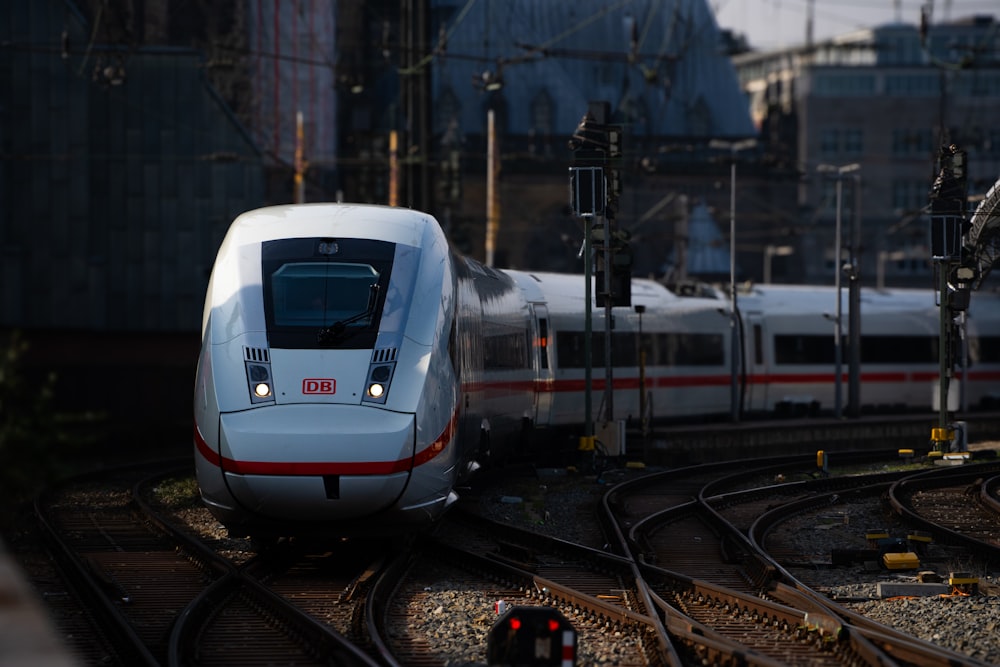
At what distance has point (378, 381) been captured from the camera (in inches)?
513

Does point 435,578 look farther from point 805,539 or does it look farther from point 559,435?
point 559,435

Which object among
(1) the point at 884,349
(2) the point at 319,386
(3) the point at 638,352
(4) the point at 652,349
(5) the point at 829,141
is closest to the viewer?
(2) the point at 319,386

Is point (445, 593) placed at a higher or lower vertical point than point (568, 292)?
lower

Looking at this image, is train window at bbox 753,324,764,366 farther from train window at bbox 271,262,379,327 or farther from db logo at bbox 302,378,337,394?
db logo at bbox 302,378,337,394

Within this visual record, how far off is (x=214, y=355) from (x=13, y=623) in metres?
8.71

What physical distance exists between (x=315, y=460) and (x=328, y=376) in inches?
29.5

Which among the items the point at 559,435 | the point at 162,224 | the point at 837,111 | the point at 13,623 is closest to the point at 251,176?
the point at 162,224

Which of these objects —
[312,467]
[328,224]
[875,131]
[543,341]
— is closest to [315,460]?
[312,467]

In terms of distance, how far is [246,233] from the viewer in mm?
14422

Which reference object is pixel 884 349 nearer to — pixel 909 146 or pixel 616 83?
pixel 616 83

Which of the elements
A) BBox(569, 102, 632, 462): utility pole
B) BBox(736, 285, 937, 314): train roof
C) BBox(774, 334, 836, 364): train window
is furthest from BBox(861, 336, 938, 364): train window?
BBox(569, 102, 632, 462): utility pole

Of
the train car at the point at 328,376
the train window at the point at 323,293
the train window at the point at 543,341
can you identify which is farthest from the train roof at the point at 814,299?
the train window at the point at 323,293

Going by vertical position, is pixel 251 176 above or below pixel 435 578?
above

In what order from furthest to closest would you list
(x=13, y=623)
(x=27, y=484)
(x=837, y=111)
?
(x=837, y=111) → (x=27, y=484) → (x=13, y=623)
